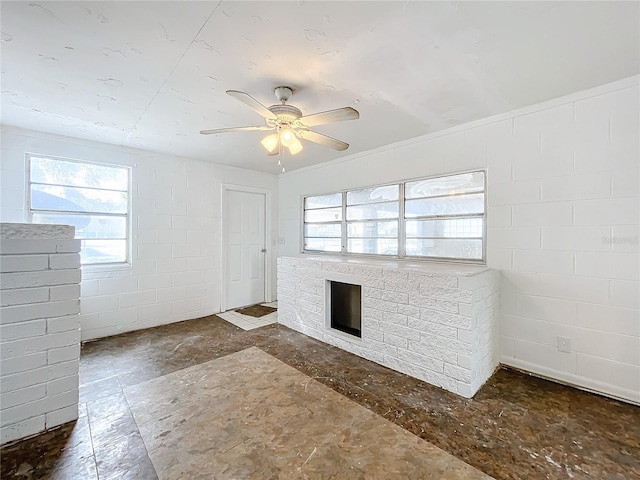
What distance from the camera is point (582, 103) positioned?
2.34 m

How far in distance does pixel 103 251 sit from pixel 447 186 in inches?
173

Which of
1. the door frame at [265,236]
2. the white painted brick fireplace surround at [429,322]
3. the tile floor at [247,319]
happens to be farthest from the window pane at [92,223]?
the white painted brick fireplace surround at [429,322]

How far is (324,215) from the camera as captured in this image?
15.5 feet

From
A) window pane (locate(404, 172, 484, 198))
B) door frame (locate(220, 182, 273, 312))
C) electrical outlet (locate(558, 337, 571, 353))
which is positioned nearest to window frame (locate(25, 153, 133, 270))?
door frame (locate(220, 182, 273, 312))

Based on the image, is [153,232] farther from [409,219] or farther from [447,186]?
[447,186]

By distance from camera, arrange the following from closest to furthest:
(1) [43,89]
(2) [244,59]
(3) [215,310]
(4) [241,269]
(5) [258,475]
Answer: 1. (5) [258,475]
2. (2) [244,59]
3. (1) [43,89]
4. (3) [215,310]
5. (4) [241,269]

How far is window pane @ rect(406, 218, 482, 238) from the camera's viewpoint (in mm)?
3004

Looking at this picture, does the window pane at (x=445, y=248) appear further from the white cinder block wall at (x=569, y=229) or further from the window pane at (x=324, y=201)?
the window pane at (x=324, y=201)

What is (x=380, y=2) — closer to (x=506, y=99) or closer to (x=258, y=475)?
(x=506, y=99)

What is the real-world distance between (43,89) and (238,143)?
69.9 inches

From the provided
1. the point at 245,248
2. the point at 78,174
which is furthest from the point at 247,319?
the point at 78,174

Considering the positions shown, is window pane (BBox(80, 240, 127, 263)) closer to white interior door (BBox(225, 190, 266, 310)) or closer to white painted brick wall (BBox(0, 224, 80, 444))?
white interior door (BBox(225, 190, 266, 310))

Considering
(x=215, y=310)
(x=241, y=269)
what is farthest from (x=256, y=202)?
(x=215, y=310)

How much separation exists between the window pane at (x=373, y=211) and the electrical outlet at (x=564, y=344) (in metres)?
2.06
